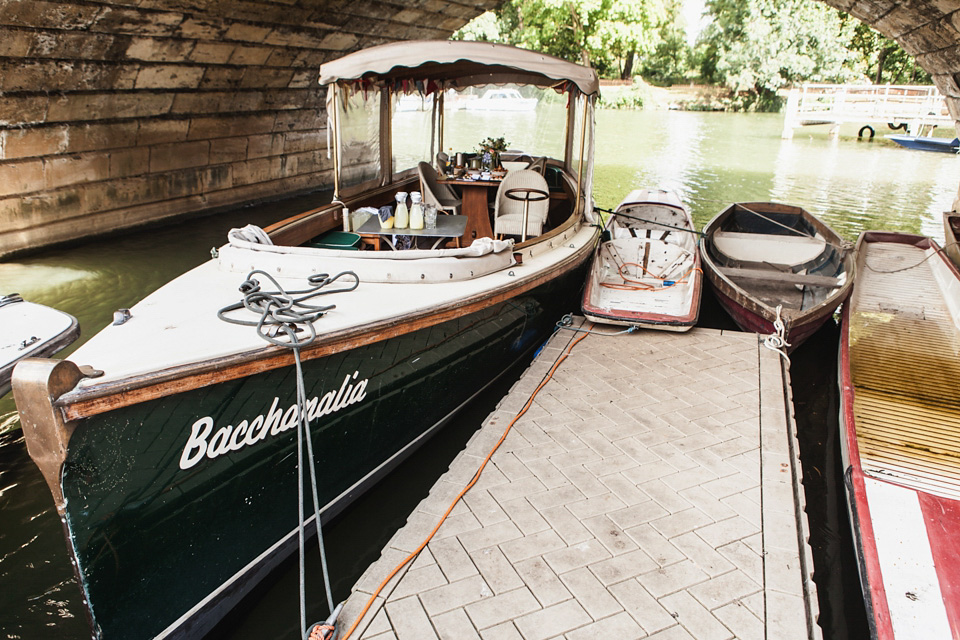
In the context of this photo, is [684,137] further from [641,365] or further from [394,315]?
[394,315]

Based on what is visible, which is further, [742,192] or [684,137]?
[684,137]

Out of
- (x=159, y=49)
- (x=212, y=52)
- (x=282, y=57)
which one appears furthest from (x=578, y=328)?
(x=282, y=57)

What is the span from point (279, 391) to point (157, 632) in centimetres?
109

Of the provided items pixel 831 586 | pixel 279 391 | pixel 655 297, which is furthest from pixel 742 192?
pixel 279 391

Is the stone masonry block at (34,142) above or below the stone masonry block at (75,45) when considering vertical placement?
below

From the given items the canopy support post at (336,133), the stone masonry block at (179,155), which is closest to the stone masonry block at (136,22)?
the stone masonry block at (179,155)

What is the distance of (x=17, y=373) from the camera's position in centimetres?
204

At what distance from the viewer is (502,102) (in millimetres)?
6672

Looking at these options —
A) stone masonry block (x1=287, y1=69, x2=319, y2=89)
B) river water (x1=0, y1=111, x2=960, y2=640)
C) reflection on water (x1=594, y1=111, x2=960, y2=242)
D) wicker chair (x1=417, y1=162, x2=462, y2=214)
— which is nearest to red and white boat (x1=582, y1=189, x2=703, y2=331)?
river water (x1=0, y1=111, x2=960, y2=640)

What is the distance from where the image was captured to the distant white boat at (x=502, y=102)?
6.60 meters

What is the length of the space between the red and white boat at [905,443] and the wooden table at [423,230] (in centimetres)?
307

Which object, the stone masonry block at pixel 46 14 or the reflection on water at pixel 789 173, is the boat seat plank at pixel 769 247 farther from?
the stone masonry block at pixel 46 14

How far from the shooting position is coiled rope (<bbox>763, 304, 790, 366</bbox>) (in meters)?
5.06

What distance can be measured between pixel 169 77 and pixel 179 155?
1.38 metres
